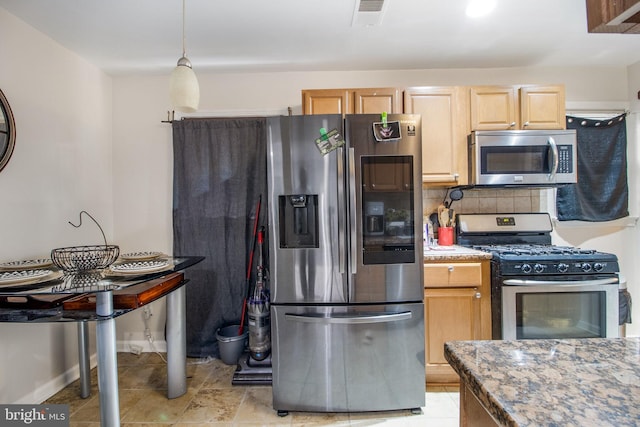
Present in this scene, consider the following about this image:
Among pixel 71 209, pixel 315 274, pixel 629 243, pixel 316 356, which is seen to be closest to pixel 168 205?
pixel 71 209

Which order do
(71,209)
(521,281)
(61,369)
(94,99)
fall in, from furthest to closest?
(94,99), (71,209), (61,369), (521,281)

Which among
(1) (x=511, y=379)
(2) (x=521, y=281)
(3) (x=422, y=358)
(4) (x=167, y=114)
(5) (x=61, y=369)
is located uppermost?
(4) (x=167, y=114)

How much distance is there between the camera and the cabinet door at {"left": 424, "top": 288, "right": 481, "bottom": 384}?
2.14 metres

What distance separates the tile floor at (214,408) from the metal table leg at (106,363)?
1.65ft

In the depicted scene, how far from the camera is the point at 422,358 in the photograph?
194 centimetres

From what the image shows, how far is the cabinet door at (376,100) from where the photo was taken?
Result: 2.41 metres

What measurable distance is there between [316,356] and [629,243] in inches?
114

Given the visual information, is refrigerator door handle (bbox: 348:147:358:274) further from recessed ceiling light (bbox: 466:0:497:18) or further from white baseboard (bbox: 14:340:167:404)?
white baseboard (bbox: 14:340:167:404)

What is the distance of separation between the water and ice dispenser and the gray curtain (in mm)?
850

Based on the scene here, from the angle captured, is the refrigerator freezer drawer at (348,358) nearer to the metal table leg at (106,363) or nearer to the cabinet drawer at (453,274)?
the cabinet drawer at (453,274)

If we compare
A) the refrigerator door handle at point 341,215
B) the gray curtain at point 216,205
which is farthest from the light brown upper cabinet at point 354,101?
the refrigerator door handle at point 341,215

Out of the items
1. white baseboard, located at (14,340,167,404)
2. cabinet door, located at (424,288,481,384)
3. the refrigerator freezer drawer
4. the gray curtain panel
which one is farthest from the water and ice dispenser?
the gray curtain panel

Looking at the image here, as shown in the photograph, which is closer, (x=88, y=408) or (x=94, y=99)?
(x=88, y=408)

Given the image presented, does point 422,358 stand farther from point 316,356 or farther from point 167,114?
point 167,114
